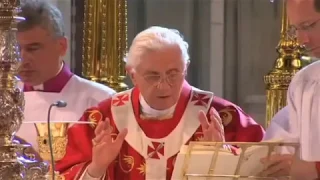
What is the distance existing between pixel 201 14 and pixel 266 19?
0.39 meters

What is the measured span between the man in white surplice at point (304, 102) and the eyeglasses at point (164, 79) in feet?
1.38

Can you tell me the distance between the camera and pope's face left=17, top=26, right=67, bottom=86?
13.5ft

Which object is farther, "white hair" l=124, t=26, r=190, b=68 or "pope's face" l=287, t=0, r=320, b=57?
"white hair" l=124, t=26, r=190, b=68

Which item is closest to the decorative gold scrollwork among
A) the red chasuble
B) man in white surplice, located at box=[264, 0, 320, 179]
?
the red chasuble

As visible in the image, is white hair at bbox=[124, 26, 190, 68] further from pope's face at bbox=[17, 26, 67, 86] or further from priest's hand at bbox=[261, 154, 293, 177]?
priest's hand at bbox=[261, 154, 293, 177]

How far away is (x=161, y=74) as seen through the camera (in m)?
3.50

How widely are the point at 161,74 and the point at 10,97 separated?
98 cm

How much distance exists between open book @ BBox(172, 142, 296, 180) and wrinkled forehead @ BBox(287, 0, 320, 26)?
1.59 feet

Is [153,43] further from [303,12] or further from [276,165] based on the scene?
[276,165]

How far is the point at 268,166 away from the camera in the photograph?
8.80 feet

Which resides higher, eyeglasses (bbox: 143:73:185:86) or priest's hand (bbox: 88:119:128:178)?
eyeglasses (bbox: 143:73:185:86)

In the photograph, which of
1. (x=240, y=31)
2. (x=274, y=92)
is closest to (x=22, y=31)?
(x=274, y=92)

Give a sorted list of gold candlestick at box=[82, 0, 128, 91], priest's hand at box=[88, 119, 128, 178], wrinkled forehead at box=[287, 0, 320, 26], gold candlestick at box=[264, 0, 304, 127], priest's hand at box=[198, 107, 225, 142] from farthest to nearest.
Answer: gold candlestick at box=[82, 0, 128, 91] < gold candlestick at box=[264, 0, 304, 127] < priest's hand at box=[88, 119, 128, 178] < priest's hand at box=[198, 107, 225, 142] < wrinkled forehead at box=[287, 0, 320, 26]

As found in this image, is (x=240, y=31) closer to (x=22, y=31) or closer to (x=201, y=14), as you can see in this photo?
(x=201, y=14)
